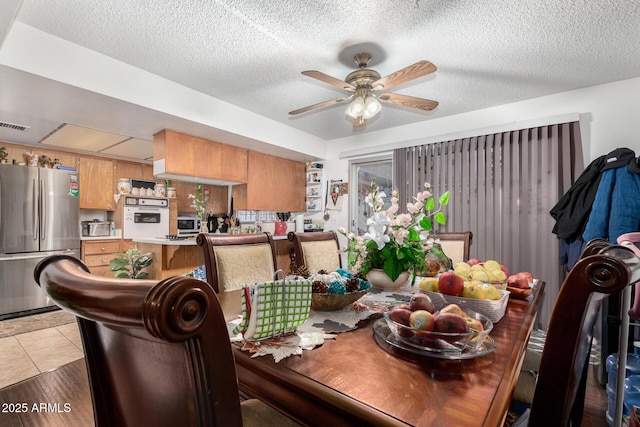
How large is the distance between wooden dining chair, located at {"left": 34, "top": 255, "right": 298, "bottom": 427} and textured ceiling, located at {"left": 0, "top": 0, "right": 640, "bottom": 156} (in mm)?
1845

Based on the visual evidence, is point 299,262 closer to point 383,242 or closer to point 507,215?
point 383,242

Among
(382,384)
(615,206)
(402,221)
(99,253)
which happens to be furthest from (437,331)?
(99,253)

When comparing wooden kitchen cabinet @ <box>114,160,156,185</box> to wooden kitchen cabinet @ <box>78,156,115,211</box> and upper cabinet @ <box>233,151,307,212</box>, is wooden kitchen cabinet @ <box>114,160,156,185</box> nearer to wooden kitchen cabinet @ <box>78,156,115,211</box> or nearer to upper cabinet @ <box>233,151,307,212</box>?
wooden kitchen cabinet @ <box>78,156,115,211</box>

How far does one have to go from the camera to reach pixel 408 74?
72.4 inches

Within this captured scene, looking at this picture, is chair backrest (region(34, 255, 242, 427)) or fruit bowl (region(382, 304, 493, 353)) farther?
fruit bowl (region(382, 304, 493, 353))

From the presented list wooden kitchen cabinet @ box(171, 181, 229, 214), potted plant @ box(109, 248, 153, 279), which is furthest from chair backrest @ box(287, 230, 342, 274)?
wooden kitchen cabinet @ box(171, 181, 229, 214)

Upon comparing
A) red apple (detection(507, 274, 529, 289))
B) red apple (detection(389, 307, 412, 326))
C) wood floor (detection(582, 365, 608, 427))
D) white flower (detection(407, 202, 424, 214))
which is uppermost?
white flower (detection(407, 202, 424, 214))

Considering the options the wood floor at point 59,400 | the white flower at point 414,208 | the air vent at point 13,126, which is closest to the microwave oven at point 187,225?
the air vent at point 13,126

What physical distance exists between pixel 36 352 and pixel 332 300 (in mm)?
2842

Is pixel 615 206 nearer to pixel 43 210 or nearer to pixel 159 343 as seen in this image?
pixel 159 343

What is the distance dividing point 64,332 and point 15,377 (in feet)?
3.22

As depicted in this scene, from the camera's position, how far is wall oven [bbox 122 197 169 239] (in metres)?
4.42

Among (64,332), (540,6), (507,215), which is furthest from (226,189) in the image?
(540,6)

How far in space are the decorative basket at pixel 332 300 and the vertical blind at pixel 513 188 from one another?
261 cm
